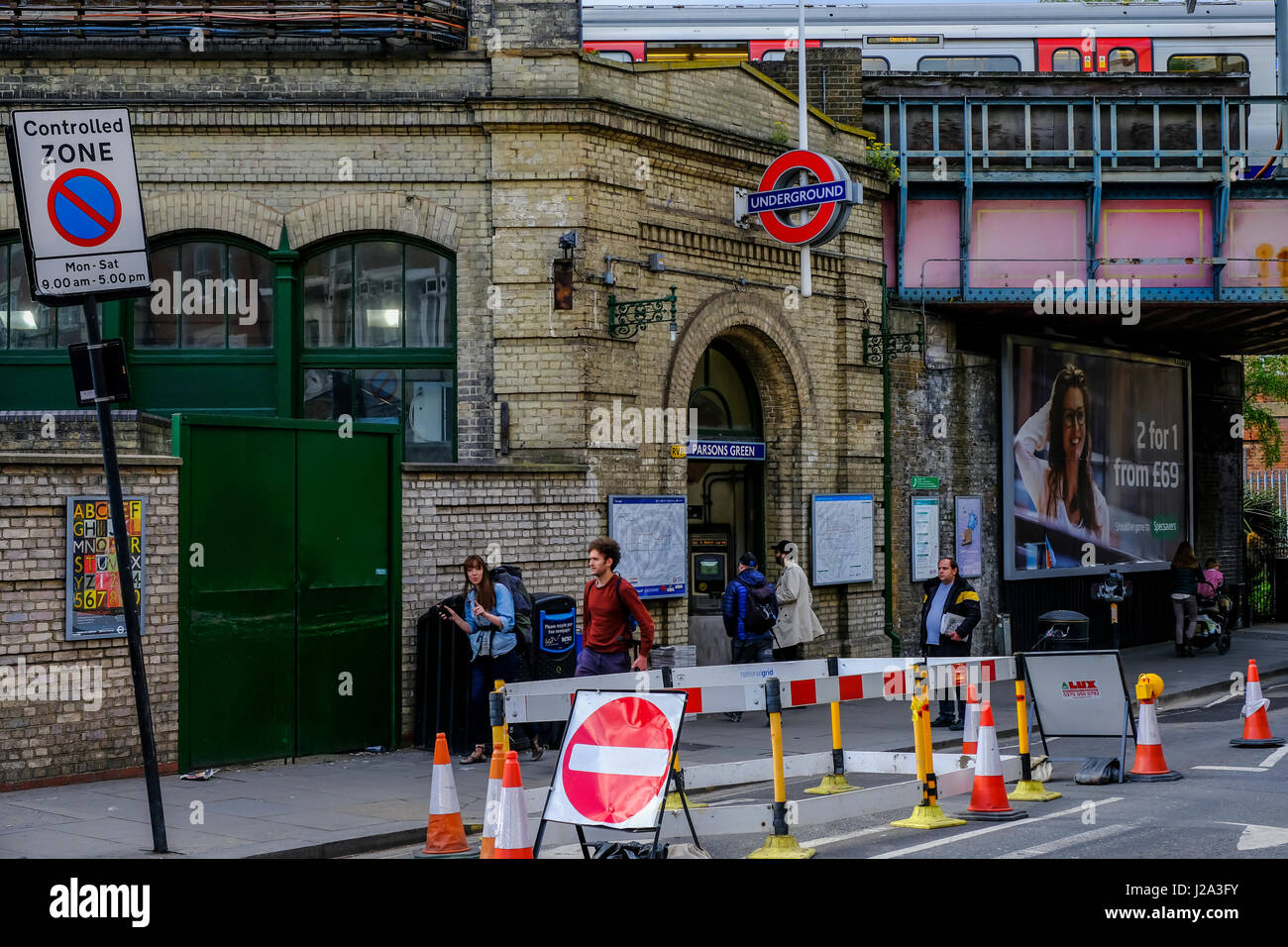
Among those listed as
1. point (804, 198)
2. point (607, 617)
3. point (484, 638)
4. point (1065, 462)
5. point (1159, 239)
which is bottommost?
point (484, 638)

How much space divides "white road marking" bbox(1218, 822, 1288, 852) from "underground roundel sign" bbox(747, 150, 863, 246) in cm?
956

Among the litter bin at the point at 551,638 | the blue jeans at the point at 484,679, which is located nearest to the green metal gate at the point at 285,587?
the blue jeans at the point at 484,679

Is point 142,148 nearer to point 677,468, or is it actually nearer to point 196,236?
point 196,236

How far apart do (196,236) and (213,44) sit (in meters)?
2.06

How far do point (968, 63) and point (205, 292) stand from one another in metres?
12.9

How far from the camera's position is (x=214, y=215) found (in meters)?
15.7

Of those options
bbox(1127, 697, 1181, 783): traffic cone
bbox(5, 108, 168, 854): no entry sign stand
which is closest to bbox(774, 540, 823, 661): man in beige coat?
bbox(1127, 697, 1181, 783): traffic cone

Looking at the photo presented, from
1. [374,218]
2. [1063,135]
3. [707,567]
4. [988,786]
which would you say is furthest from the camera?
[1063,135]

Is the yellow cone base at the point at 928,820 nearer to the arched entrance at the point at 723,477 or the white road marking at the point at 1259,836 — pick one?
the white road marking at the point at 1259,836

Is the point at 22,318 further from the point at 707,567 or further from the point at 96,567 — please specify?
the point at 707,567

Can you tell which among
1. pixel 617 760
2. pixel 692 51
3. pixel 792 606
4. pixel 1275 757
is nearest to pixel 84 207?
pixel 617 760

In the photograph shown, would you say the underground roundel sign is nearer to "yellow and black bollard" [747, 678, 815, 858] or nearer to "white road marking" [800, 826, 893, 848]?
"white road marking" [800, 826, 893, 848]

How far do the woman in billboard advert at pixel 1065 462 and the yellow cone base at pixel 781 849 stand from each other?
567 inches

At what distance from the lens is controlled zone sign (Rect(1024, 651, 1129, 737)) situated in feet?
37.0
